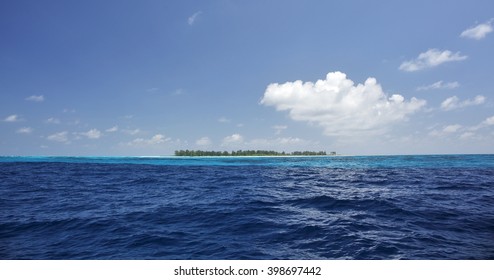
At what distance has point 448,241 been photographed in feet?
27.4

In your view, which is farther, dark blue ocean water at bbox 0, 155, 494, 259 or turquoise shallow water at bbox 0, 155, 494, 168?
turquoise shallow water at bbox 0, 155, 494, 168

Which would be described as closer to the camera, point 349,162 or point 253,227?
point 253,227

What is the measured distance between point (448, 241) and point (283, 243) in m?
5.27

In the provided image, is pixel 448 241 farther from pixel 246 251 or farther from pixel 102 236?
pixel 102 236

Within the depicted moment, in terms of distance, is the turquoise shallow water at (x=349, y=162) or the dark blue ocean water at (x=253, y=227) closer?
the dark blue ocean water at (x=253, y=227)
